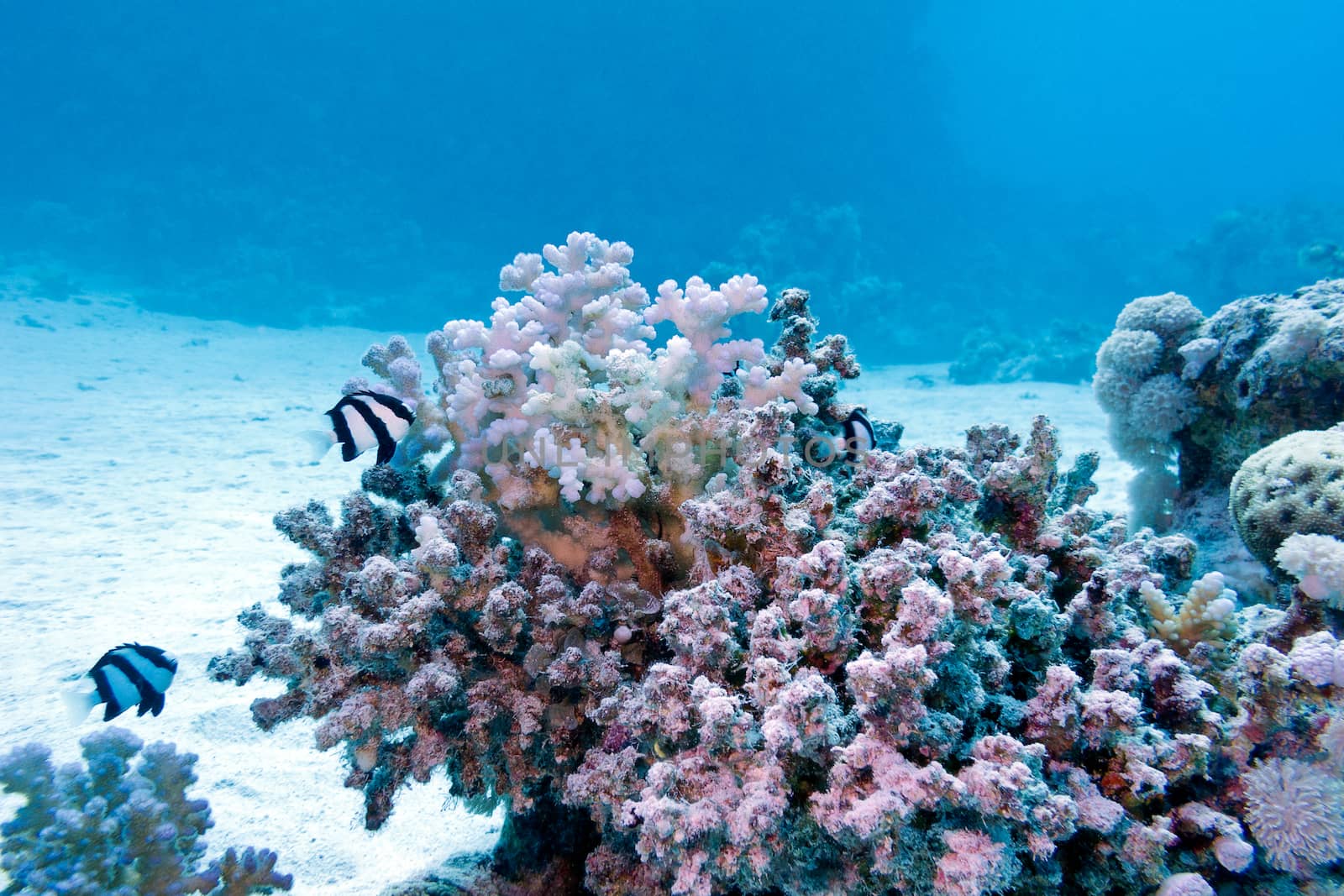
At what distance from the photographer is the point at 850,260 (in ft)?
104

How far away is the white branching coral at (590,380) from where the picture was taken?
95.1 inches

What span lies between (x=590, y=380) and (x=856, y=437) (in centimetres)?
136

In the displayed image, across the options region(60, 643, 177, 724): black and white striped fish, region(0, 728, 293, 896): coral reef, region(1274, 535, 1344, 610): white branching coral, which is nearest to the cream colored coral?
region(1274, 535, 1344, 610): white branching coral

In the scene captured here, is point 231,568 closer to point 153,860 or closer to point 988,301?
point 153,860

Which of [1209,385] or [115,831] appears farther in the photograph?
[1209,385]

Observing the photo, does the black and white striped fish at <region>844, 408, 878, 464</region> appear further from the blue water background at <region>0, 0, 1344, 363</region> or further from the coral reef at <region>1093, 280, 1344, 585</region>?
the blue water background at <region>0, 0, 1344, 363</region>

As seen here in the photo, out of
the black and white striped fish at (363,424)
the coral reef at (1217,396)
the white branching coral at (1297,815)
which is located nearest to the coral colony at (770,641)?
the white branching coral at (1297,815)

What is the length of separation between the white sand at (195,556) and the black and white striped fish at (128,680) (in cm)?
82

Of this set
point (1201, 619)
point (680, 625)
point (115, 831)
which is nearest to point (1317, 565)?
point (1201, 619)

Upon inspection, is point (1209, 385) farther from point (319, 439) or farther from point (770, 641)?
point (319, 439)

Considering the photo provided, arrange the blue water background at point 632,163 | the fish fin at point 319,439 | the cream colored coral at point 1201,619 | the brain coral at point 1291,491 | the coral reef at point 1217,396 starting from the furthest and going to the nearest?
the blue water background at point 632,163, the coral reef at point 1217,396, the brain coral at point 1291,491, the fish fin at point 319,439, the cream colored coral at point 1201,619

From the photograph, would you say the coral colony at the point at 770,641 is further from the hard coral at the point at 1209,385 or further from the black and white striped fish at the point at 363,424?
the hard coral at the point at 1209,385

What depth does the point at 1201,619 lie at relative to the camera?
2.28 metres

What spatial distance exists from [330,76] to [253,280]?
5574cm
